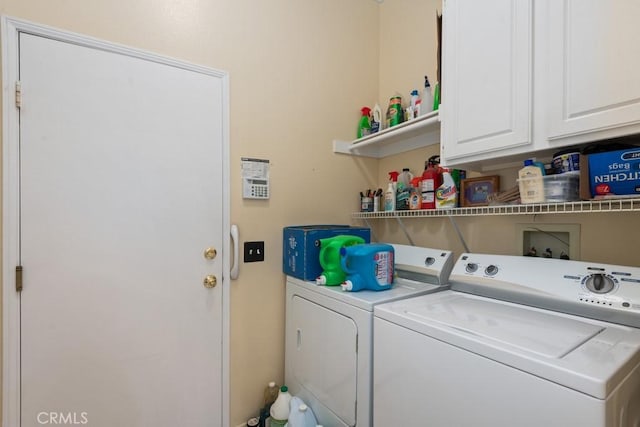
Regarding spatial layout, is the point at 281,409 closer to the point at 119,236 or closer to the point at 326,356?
the point at 326,356

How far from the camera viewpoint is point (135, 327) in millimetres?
1554

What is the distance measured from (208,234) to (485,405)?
1.49 meters

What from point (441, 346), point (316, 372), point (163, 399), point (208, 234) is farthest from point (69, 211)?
point (441, 346)

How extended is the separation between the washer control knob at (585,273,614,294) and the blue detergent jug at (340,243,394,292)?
2.56ft

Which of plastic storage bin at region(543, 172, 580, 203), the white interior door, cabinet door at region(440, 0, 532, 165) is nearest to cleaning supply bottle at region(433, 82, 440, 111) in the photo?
cabinet door at region(440, 0, 532, 165)

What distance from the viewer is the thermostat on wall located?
185 cm

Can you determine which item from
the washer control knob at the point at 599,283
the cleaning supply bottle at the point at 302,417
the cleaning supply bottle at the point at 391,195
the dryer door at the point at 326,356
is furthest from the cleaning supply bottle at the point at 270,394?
the washer control knob at the point at 599,283

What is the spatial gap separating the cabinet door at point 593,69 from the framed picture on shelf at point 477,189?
1.58 ft

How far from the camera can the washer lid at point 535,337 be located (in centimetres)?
72

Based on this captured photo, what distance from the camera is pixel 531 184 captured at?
120 cm

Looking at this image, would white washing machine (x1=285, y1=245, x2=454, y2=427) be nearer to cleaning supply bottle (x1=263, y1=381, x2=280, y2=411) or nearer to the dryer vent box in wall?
cleaning supply bottle (x1=263, y1=381, x2=280, y2=411)

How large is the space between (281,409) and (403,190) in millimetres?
1494

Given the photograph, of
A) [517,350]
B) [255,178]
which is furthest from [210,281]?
[517,350]

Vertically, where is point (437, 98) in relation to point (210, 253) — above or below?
above
